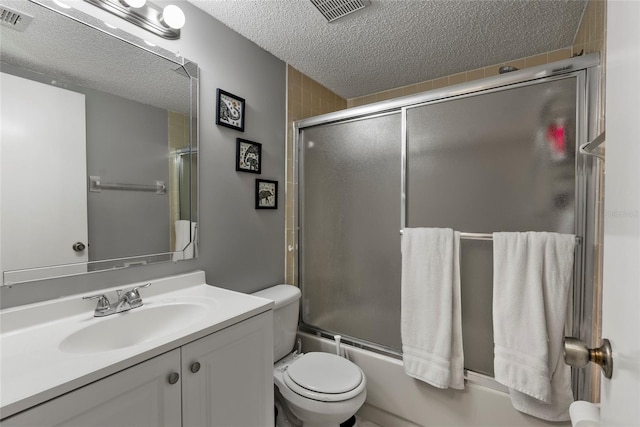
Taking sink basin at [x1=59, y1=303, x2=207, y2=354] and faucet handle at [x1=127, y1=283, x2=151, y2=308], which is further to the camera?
faucet handle at [x1=127, y1=283, x2=151, y2=308]

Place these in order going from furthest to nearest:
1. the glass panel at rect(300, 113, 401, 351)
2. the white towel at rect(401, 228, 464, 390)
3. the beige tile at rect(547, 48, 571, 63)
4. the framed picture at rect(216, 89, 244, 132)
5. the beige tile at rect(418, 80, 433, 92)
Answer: the beige tile at rect(418, 80, 433, 92)
the beige tile at rect(547, 48, 571, 63)
the glass panel at rect(300, 113, 401, 351)
the framed picture at rect(216, 89, 244, 132)
the white towel at rect(401, 228, 464, 390)

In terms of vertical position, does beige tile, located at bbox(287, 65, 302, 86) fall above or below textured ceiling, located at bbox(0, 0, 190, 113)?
above

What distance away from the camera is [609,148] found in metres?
0.48

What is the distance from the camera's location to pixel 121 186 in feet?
3.90

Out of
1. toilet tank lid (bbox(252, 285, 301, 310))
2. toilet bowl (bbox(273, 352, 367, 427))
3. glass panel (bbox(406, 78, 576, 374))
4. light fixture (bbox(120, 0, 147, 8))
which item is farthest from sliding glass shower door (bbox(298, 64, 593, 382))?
light fixture (bbox(120, 0, 147, 8))

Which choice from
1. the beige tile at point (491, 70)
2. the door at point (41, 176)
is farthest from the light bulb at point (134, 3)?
the beige tile at point (491, 70)

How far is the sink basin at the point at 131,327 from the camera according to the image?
95 cm

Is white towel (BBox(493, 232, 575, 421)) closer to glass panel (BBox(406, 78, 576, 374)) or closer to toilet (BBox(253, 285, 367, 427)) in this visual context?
glass panel (BBox(406, 78, 576, 374))

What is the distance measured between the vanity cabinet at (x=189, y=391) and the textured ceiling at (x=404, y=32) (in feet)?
4.91

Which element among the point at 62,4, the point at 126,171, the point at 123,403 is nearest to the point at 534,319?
the point at 123,403

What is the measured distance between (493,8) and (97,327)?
7.21ft

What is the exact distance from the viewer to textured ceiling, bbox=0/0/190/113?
97 cm

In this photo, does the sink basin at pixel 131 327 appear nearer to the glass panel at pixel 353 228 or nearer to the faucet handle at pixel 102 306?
the faucet handle at pixel 102 306

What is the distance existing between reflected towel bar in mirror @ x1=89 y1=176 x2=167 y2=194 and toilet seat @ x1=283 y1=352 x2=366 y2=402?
1108mm
